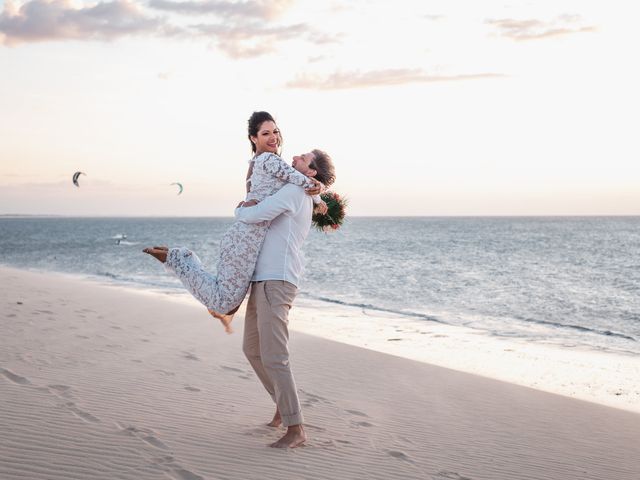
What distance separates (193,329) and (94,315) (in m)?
1.85

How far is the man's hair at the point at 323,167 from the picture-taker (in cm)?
452

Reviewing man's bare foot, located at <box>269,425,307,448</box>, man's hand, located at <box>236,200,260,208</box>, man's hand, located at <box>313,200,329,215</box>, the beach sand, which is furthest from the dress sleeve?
the beach sand

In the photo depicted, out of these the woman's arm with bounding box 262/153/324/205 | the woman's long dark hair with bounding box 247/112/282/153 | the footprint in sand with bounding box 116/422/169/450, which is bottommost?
the footprint in sand with bounding box 116/422/169/450

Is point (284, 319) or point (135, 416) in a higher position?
point (284, 319)

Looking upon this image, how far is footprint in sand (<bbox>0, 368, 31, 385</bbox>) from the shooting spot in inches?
230

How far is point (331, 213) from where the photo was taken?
16.4 feet

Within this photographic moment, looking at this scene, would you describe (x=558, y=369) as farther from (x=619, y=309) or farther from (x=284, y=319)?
(x=619, y=309)

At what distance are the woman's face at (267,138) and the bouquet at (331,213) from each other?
72 centimetres

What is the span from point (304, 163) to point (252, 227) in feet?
1.93

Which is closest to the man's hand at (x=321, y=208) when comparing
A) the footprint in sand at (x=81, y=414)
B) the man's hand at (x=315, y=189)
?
the man's hand at (x=315, y=189)

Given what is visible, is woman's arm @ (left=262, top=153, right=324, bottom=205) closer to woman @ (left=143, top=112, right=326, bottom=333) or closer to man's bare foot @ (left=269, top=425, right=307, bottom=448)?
woman @ (left=143, top=112, right=326, bottom=333)

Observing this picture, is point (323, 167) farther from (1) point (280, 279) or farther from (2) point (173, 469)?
→ (2) point (173, 469)

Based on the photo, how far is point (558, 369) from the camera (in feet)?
32.3

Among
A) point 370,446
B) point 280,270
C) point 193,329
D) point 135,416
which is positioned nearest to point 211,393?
point 135,416
